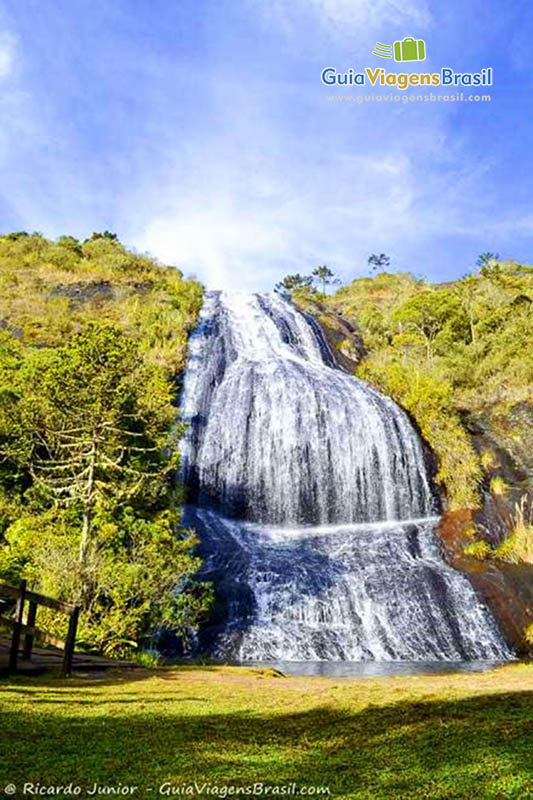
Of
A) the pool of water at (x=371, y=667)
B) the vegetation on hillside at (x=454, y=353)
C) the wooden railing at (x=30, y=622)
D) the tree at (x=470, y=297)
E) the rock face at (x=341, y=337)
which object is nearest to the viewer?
the wooden railing at (x=30, y=622)

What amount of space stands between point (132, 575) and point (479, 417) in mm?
23076

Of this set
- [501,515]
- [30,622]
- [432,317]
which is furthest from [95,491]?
[432,317]

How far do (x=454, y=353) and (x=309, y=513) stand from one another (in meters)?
20.1

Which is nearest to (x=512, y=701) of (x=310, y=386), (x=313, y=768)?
(x=313, y=768)

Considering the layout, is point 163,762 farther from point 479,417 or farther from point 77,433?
point 479,417

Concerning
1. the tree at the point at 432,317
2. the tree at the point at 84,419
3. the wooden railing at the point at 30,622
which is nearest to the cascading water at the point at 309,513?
the tree at the point at 84,419

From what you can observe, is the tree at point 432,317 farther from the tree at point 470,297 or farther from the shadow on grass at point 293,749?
the shadow on grass at point 293,749

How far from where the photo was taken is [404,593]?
61.7 ft

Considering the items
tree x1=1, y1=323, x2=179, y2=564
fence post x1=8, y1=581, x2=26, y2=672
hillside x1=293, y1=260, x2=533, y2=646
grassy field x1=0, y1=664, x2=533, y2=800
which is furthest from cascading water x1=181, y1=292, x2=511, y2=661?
grassy field x1=0, y1=664, x2=533, y2=800

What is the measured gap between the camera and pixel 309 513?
83.5 ft

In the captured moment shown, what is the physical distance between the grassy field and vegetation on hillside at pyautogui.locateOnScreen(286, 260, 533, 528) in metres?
19.6

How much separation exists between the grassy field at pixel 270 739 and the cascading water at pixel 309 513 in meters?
9.05

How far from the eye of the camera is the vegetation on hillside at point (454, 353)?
93.7 ft

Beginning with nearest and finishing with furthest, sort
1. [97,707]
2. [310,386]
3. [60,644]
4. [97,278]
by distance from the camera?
[97,707], [60,644], [310,386], [97,278]
